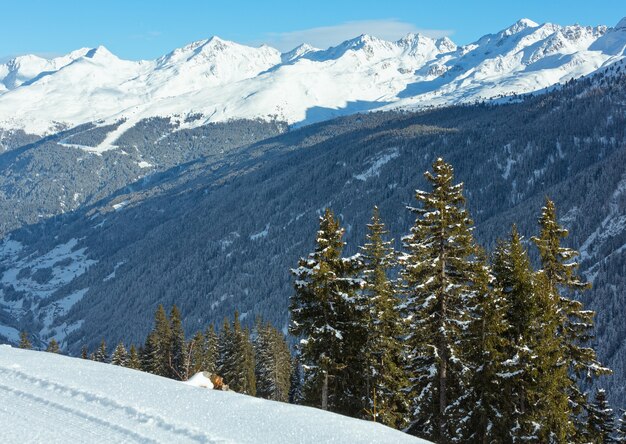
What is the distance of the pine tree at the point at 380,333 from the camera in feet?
81.7

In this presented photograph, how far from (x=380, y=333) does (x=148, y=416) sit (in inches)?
590

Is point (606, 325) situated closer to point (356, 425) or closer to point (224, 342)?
point (224, 342)

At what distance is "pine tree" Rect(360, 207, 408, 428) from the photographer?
2489 centimetres

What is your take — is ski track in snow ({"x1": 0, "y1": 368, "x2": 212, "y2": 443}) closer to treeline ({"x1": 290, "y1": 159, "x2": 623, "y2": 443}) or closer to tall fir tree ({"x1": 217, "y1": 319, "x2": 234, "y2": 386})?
treeline ({"x1": 290, "y1": 159, "x2": 623, "y2": 443})

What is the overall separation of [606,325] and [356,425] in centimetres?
15605

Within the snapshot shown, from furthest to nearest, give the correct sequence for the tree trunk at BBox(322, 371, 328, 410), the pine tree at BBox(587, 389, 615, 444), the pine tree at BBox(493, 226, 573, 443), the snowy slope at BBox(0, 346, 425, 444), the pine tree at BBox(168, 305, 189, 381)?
the pine tree at BBox(168, 305, 189, 381), the pine tree at BBox(587, 389, 615, 444), the tree trunk at BBox(322, 371, 328, 410), the pine tree at BBox(493, 226, 573, 443), the snowy slope at BBox(0, 346, 425, 444)

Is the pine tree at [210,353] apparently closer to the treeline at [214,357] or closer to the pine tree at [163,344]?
the treeline at [214,357]

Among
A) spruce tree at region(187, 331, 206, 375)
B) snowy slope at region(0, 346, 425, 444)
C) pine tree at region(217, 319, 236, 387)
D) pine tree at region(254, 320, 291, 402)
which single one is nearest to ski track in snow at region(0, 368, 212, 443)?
snowy slope at region(0, 346, 425, 444)

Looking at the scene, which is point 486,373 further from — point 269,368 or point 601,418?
point 269,368

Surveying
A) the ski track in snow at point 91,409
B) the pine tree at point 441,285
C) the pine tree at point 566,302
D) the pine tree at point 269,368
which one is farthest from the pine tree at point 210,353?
the ski track in snow at point 91,409

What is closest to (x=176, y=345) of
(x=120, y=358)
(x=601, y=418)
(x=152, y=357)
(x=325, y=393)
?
(x=152, y=357)

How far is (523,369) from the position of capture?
2067cm

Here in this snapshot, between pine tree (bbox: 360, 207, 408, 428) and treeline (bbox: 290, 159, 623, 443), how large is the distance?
66 millimetres

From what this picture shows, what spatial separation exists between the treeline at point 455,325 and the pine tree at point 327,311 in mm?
51
